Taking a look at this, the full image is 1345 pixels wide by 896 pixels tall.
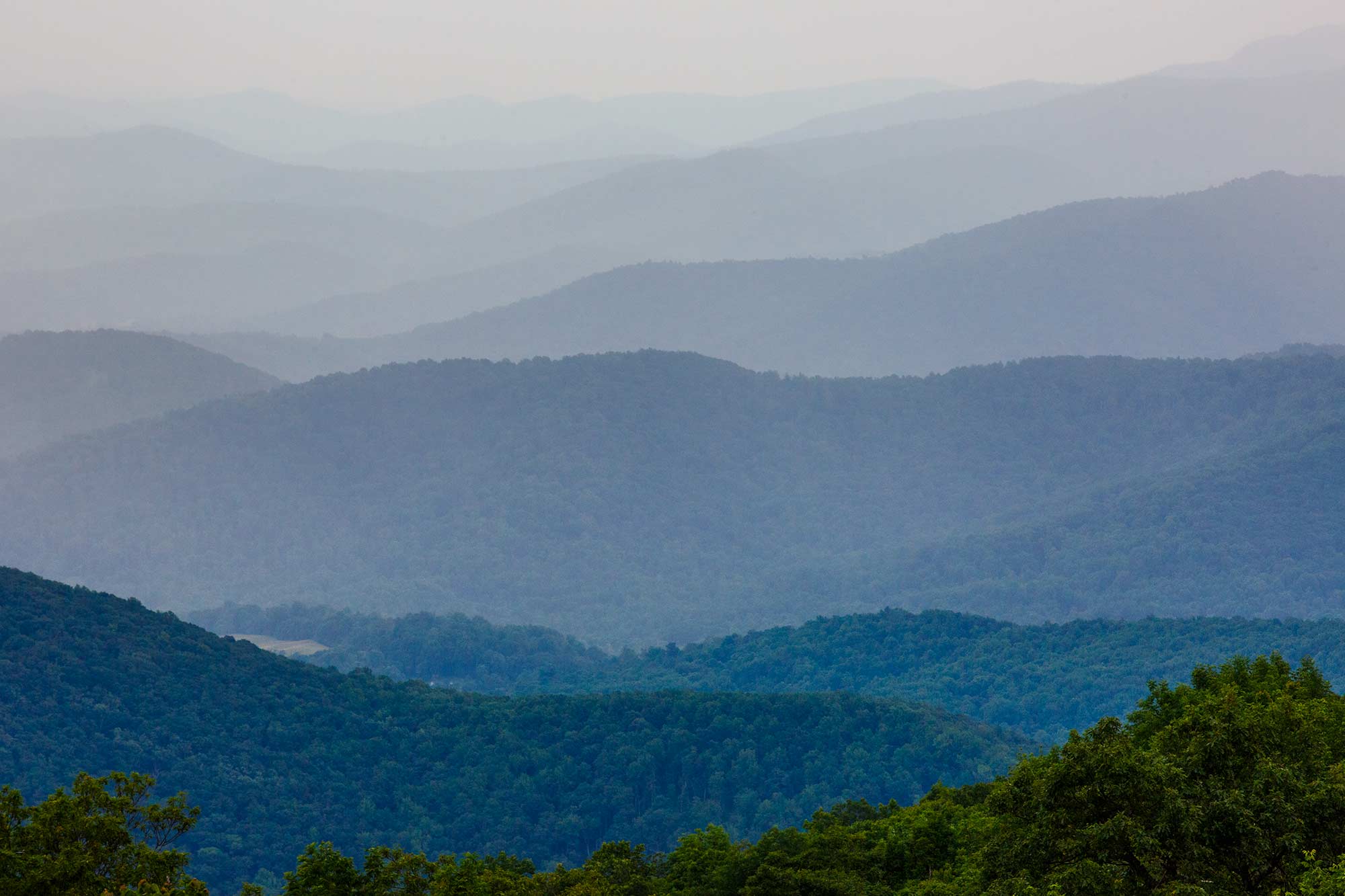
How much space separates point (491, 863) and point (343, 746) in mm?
48755

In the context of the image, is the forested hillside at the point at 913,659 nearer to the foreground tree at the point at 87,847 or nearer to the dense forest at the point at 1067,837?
the dense forest at the point at 1067,837

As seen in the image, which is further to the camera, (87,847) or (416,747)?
(416,747)

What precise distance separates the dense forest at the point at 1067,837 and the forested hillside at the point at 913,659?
7479 cm

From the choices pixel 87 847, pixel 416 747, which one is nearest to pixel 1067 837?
pixel 87 847

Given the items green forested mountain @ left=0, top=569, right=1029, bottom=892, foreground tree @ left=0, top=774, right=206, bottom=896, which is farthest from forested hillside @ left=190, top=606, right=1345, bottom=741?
foreground tree @ left=0, top=774, right=206, bottom=896

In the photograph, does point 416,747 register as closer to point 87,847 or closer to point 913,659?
point 913,659

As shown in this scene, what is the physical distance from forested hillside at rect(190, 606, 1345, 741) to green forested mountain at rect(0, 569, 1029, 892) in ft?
80.0

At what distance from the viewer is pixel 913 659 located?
14062 cm

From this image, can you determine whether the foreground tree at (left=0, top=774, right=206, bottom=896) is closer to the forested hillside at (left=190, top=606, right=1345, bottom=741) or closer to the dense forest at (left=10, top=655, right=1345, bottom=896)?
the dense forest at (left=10, top=655, right=1345, bottom=896)

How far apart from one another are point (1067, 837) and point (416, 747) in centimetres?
7333

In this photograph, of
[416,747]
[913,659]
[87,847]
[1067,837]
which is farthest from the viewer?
[913,659]

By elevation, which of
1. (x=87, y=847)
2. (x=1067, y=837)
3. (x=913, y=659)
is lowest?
(x=1067, y=837)

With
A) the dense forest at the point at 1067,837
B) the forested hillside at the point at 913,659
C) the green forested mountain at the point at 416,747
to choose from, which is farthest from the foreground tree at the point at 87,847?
the forested hillside at the point at 913,659

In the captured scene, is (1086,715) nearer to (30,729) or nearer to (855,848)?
(30,729)
